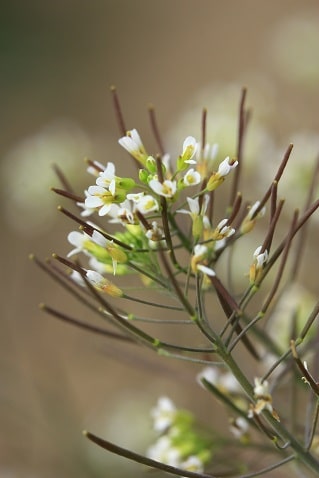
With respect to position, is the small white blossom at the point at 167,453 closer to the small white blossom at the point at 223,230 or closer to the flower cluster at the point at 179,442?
the flower cluster at the point at 179,442

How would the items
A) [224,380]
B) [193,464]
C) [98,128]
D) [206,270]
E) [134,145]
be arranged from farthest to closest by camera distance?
1. [98,128]
2. [224,380]
3. [193,464]
4. [134,145]
5. [206,270]

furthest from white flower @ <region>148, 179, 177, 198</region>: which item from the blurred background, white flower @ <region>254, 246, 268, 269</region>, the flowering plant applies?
the blurred background

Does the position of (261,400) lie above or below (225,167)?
below

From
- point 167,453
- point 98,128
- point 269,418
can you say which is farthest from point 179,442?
point 98,128

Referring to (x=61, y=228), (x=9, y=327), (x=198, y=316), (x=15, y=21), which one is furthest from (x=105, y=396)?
(x=15, y=21)

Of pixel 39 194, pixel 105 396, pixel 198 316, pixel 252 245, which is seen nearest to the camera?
pixel 198 316

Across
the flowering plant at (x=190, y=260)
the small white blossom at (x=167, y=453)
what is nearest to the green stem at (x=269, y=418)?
the flowering plant at (x=190, y=260)

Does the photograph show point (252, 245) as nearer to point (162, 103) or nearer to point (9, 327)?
point (9, 327)

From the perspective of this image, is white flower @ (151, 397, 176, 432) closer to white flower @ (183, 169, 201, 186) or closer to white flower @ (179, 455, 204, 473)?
white flower @ (179, 455, 204, 473)

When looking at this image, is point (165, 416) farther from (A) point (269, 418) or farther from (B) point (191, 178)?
(B) point (191, 178)
